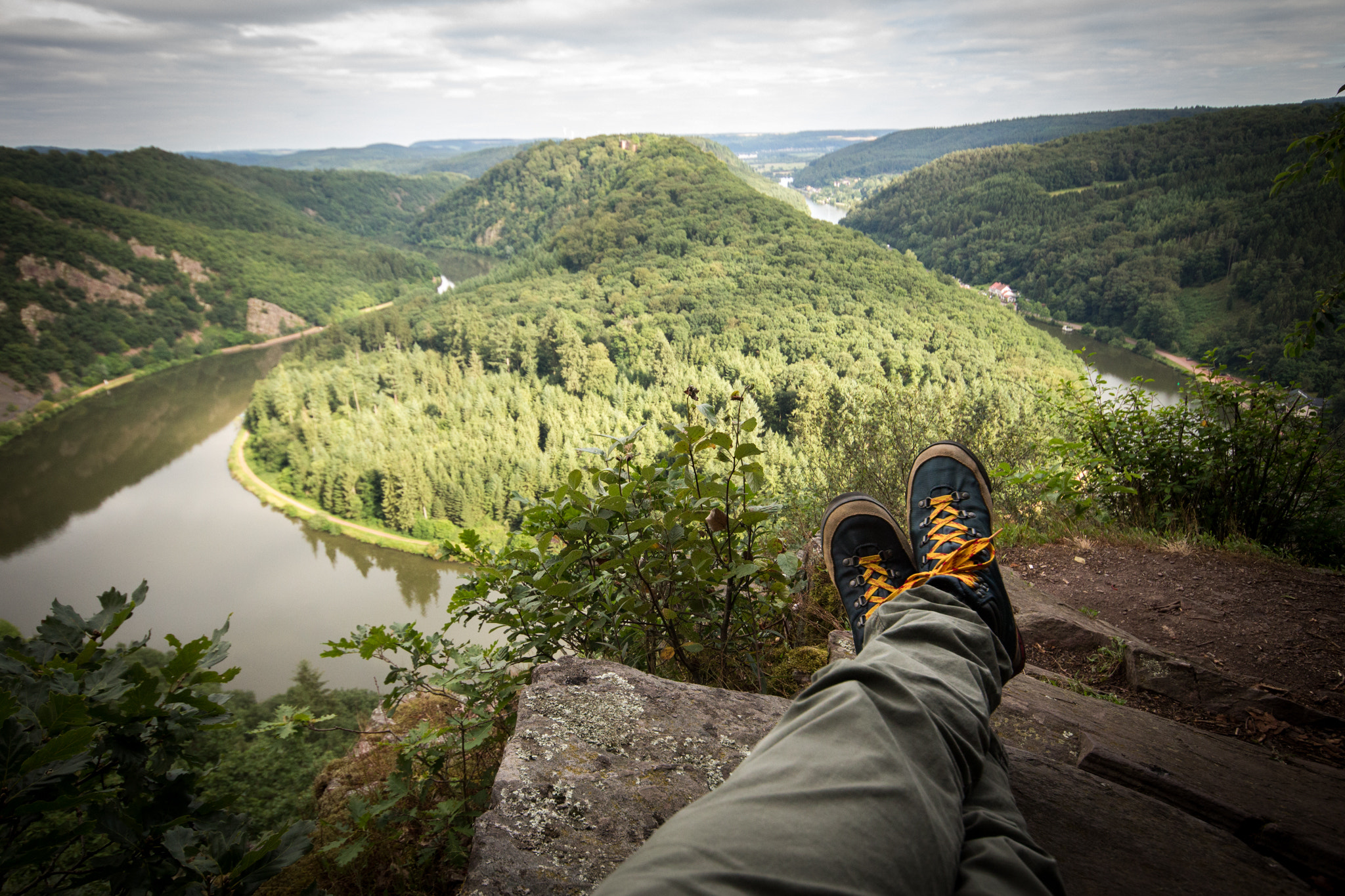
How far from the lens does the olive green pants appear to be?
2.37 feet

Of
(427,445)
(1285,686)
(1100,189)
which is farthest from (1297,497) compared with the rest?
(1100,189)

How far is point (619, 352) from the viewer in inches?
2240

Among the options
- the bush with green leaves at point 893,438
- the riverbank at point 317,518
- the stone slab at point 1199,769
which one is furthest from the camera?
the riverbank at point 317,518

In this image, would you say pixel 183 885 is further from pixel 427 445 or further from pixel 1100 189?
pixel 1100 189

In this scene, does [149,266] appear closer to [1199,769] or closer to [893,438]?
[893,438]

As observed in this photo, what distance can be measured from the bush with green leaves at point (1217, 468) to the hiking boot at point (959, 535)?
1104 mm

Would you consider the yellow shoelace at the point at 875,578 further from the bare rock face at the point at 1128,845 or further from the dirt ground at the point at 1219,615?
the dirt ground at the point at 1219,615

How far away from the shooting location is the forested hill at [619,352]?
3591 centimetres

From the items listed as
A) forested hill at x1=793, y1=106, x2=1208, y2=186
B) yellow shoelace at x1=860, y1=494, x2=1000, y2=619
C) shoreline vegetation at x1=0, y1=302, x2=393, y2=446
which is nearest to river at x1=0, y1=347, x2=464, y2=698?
shoreline vegetation at x1=0, y1=302, x2=393, y2=446

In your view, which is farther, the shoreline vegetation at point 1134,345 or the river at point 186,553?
the shoreline vegetation at point 1134,345

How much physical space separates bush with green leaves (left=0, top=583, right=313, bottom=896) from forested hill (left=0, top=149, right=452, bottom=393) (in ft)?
263

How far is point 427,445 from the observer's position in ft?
131

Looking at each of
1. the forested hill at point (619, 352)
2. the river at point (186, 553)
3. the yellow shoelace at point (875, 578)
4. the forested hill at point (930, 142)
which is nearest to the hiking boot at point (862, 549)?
the yellow shoelace at point (875, 578)

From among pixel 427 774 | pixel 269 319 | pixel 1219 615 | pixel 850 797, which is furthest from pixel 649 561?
pixel 269 319
